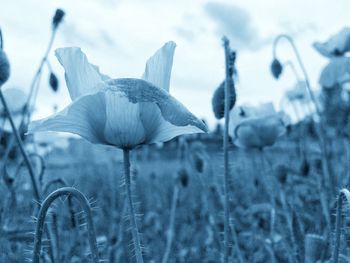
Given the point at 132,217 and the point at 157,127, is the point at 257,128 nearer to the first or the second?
the point at 157,127

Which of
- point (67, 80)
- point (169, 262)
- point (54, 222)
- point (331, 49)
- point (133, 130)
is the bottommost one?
point (169, 262)

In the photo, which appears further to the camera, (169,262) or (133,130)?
(169,262)

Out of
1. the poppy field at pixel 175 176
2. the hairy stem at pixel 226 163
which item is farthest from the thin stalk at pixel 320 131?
the hairy stem at pixel 226 163

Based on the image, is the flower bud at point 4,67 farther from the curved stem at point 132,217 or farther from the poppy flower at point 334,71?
the poppy flower at point 334,71

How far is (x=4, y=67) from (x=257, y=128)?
40.7 inches

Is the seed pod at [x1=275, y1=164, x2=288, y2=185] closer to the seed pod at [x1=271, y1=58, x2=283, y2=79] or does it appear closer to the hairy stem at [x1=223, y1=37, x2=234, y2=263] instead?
the seed pod at [x1=271, y1=58, x2=283, y2=79]

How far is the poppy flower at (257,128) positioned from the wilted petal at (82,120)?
1042 millimetres

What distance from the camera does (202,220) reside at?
319cm

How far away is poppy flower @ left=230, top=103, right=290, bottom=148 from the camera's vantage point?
6.37 feet

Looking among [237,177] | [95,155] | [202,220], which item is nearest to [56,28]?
[202,220]

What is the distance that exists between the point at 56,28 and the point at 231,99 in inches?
39.9

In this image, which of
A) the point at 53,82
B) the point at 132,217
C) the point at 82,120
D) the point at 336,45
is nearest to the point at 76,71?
the point at 82,120

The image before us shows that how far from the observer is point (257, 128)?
194 centimetres

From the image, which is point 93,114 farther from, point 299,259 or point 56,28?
point 56,28
